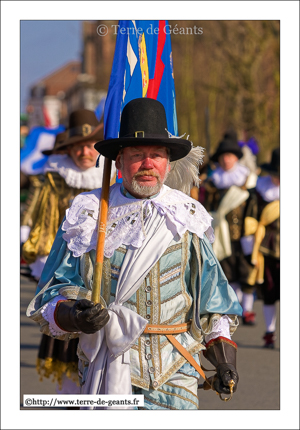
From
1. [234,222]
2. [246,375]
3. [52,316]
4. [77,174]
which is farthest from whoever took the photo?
[234,222]

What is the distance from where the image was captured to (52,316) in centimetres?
357

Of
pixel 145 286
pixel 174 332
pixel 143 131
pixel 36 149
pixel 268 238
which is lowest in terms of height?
pixel 174 332

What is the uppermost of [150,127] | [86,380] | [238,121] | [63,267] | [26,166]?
[238,121]

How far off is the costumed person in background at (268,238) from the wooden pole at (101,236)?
5.71 metres

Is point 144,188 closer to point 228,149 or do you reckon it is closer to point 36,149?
point 228,149

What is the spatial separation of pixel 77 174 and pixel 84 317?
329cm

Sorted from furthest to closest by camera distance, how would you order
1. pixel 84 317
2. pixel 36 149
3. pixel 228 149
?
pixel 36 149 < pixel 228 149 < pixel 84 317

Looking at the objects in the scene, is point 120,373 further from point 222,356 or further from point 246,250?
point 246,250

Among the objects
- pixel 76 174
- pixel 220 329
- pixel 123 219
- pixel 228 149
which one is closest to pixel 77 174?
pixel 76 174

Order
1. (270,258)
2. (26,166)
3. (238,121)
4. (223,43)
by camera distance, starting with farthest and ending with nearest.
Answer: (238,121), (223,43), (26,166), (270,258)

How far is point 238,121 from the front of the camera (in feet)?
79.6

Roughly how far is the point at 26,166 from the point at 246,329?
3.46 m

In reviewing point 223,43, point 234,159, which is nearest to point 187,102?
point 223,43

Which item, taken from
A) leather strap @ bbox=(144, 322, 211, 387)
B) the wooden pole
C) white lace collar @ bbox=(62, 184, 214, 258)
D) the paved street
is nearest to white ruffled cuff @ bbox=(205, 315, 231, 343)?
leather strap @ bbox=(144, 322, 211, 387)
